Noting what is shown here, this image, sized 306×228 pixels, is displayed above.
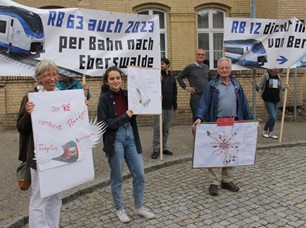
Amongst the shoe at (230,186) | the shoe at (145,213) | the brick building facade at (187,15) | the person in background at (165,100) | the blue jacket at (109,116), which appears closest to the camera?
the blue jacket at (109,116)

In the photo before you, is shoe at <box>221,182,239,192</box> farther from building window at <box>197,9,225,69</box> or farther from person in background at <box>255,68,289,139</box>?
building window at <box>197,9,225,69</box>

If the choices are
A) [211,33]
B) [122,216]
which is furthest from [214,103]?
[211,33]

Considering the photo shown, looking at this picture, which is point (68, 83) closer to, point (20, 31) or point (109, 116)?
point (20, 31)

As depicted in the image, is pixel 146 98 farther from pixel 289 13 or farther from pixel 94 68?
pixel 289 13

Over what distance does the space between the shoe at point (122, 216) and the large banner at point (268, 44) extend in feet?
15.8

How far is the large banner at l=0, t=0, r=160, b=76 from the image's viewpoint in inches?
204

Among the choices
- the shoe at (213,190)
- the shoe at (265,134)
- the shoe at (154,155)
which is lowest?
the shoe at (213,190)

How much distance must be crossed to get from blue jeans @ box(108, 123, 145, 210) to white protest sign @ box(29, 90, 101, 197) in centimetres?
46

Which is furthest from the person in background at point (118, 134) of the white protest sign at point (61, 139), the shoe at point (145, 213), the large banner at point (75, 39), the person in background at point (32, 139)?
the large banner at point (75, 39)

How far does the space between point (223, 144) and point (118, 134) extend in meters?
1.68

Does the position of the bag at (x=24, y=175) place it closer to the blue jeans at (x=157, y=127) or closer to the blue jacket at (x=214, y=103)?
the blue jacket at (x=214, y=103)

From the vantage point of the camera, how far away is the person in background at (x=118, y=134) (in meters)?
4.08

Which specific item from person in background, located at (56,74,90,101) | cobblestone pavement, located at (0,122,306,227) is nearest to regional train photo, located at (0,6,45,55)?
person in background, located at (56,74,90,101)

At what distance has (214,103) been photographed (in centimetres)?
506
